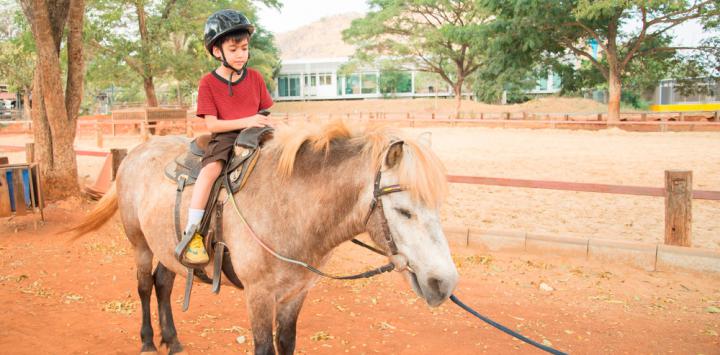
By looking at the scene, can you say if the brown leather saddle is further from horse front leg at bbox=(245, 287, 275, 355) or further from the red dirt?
the red dirt

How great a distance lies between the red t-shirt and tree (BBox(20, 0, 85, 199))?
22.1ft

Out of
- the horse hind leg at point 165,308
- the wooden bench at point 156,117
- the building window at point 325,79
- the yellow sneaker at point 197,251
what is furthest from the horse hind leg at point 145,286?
the building window at point 325,79

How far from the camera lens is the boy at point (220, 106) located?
3.08 metres

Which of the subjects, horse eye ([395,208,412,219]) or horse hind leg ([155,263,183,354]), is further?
horse hind leg ([155,263,183,354])

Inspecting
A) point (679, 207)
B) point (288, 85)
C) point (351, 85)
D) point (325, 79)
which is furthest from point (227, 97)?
point (288, 85)

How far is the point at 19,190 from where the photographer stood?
7602mm

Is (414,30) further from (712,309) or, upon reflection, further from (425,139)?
(425,139)

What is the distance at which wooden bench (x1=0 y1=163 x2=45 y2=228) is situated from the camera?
24.3 feet

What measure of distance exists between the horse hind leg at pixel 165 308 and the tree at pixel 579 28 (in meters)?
21.8

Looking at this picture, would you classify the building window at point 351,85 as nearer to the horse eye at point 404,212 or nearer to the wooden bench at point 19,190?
the wooden bench at point 19,190

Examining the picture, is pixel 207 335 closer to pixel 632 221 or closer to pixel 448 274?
pixel 448 274

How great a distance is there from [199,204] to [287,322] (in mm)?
939

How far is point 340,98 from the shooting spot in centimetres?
6153

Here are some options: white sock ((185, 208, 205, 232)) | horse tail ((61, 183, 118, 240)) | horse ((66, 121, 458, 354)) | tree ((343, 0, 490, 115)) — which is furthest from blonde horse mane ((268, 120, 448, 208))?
tree ((343, 0, 490, 115))
